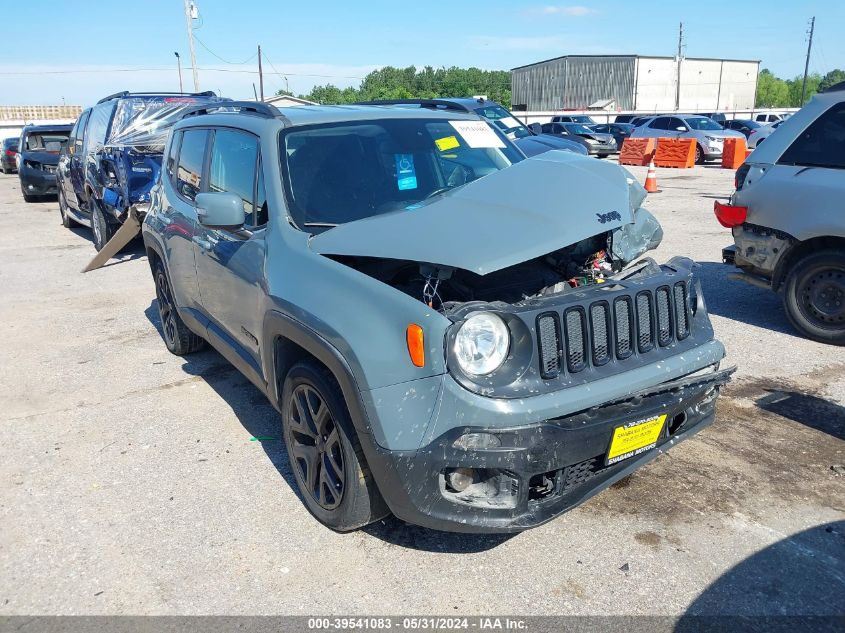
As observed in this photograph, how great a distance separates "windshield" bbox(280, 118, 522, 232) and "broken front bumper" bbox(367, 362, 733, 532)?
128 centimetres

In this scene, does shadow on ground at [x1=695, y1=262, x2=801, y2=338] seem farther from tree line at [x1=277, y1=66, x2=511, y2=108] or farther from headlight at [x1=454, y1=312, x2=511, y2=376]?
tree line at [x1=277, y1=66, x2=511, y2=108]

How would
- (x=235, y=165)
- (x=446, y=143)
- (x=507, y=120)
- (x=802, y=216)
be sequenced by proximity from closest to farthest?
1. (x=235, y=165)
2. (x=446, y=143)
3. (x=802, y=216)
4. (x=507, y=120)

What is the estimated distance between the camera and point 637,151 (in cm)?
2366

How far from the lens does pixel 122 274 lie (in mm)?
9188

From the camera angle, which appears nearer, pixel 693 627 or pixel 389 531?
pixel 693 627

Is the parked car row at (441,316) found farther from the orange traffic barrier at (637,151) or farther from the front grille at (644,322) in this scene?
the orange traffic barrier at (637,151)

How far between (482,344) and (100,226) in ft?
31.5

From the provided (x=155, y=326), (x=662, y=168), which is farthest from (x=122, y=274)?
(x=662, y=168)

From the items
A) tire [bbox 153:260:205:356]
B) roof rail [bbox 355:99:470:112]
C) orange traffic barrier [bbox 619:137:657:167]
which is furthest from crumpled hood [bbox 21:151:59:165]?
orange traffic barrier [bbox 619:137:657:167]

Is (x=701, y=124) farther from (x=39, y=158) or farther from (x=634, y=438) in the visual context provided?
(x=634, y=438)

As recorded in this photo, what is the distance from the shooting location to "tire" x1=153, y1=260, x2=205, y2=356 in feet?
18.4

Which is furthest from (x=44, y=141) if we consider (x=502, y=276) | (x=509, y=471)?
(x=509, y=471)

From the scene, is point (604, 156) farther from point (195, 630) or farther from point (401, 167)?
point (195, 630)

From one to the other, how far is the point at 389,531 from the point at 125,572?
1.18 m
